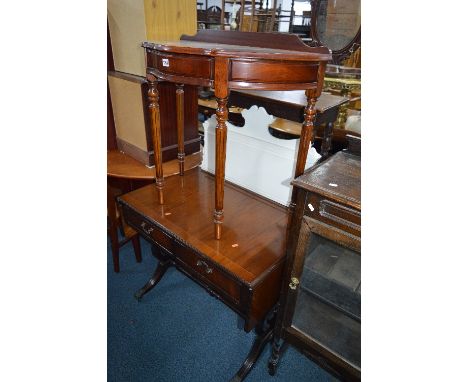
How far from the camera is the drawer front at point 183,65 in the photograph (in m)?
0.90

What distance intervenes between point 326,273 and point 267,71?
78cm

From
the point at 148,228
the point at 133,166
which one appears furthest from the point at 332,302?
the point at 133,166

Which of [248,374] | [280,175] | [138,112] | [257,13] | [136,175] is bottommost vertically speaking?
[248,374]

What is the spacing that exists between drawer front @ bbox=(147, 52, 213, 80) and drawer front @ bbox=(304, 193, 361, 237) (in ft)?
1.58

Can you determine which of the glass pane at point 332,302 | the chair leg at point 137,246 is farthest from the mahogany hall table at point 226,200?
the chair leg at point 137,246

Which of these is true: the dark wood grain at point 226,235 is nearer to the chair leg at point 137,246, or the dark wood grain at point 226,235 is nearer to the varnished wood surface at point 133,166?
the varnished wood surface at point 133,166

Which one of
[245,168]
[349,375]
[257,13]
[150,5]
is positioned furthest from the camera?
[257,13]

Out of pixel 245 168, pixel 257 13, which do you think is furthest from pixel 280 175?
pixel 257 13

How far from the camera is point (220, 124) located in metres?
0.98
